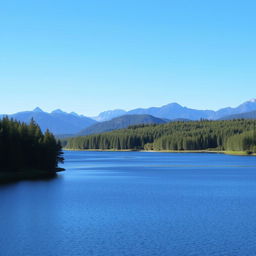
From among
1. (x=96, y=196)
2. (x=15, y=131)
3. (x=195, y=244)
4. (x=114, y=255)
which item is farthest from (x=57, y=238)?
(x=15, y=131)

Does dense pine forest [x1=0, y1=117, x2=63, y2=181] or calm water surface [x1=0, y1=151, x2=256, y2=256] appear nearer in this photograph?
calm water surface [x1=0, y1=151, x2=256, y2=256]

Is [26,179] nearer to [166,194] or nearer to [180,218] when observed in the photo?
[166,194]

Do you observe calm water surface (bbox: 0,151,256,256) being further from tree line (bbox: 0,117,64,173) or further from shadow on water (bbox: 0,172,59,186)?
tree line (bbox: 0,117,64,173)

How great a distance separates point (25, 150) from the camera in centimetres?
10700

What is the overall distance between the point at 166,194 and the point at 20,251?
39.8m

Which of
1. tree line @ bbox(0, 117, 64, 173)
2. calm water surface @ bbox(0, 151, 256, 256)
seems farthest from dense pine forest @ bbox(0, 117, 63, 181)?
calm water surface @ bbox(0, 151, 256, 256)

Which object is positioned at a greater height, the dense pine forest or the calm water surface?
the dense pine forest

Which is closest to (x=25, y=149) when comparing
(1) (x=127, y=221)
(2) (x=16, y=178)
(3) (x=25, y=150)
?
(3) (x=25, y=150)

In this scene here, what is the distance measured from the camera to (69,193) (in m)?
75.4

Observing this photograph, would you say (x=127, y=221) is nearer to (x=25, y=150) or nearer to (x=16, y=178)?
(x=16, y=178)

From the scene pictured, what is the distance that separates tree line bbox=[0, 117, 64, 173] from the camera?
321ft

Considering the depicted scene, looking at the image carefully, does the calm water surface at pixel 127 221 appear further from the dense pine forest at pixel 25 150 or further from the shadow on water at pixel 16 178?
the dense pine forest at pixel 25 150

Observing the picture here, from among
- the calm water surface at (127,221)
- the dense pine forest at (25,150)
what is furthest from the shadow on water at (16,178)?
the calm water surface at (127,221)

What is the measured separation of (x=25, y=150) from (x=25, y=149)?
0.23 meters
